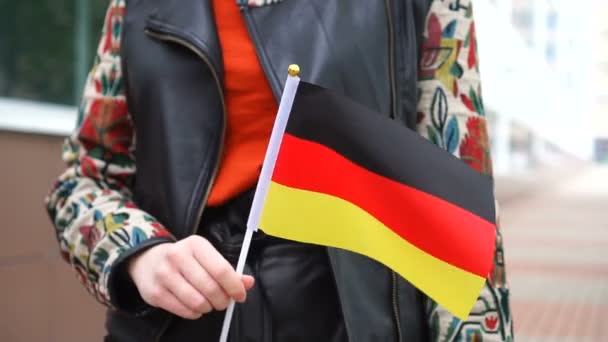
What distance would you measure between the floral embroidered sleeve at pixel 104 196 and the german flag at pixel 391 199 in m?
0.21

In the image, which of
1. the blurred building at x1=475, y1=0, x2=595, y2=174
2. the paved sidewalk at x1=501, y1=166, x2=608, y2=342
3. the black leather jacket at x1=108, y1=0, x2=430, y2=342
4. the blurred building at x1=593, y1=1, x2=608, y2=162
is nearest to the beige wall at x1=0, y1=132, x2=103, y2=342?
the black leather jacket at x1=108, y1=0, x2=430, y2=342

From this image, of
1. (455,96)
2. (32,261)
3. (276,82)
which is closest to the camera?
(276,82)

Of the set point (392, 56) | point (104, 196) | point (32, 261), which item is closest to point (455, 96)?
point (392, 56)

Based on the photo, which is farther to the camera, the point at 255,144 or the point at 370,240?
the point at 255,144

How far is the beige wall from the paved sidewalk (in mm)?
2870

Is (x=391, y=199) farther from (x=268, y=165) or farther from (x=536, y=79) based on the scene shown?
(x=536, y=79)

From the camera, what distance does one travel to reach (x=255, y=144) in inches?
44.9

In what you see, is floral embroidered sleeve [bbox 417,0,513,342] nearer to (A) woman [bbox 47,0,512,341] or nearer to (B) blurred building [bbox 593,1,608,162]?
(A) woman [bbox 47,0,512,341]

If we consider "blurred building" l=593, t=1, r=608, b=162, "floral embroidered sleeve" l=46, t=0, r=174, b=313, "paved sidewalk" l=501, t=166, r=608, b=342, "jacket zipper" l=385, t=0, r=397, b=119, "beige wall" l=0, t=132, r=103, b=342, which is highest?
"jacket zipper" l=385, t=0, r=397, b=119

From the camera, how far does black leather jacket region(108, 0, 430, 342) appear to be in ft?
3.62

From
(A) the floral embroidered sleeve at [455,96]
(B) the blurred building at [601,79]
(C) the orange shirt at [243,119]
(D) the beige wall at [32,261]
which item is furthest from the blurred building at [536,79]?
(C) the orange shirt at [243,119]

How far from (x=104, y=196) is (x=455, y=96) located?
0.49 m

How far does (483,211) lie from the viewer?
3.44 feet

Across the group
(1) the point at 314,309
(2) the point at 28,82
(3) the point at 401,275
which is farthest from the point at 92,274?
(2) the point at 28,82
